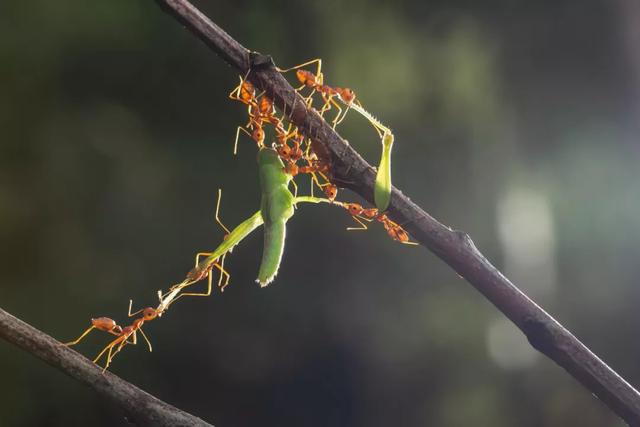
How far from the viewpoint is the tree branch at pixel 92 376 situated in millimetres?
564

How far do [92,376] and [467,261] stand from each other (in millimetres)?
319

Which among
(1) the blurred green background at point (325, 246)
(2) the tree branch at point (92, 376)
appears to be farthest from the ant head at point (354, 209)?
(1) the blurred green background at point (325, 246)

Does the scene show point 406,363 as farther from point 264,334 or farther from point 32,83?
point 32,83

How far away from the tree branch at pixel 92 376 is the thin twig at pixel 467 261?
235 mm

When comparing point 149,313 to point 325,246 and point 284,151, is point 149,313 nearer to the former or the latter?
point 284,151

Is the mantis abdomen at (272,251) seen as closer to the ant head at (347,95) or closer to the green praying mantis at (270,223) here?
the green praying mantis at (270,223)

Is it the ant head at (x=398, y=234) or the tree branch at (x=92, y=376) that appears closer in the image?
the tree branch at (x=92, y=376)

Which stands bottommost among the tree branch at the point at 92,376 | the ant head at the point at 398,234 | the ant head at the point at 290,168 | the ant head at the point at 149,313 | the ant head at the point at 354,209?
the tree branch at the point at 92,376

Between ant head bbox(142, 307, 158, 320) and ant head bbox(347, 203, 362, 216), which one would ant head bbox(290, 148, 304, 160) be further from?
ant head bbox(142, 307, 158, 320)

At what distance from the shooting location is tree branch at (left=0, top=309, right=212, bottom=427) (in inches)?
22.2

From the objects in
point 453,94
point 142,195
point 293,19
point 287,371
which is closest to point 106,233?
point 142,195

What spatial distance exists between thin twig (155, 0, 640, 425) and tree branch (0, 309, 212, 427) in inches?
9.3

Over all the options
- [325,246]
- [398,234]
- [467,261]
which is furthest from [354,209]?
[325,246]

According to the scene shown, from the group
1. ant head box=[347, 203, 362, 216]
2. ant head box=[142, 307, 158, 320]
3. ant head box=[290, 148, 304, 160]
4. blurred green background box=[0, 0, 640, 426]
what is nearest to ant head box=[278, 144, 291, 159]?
ant head box=[290, 148, 304, 160]
